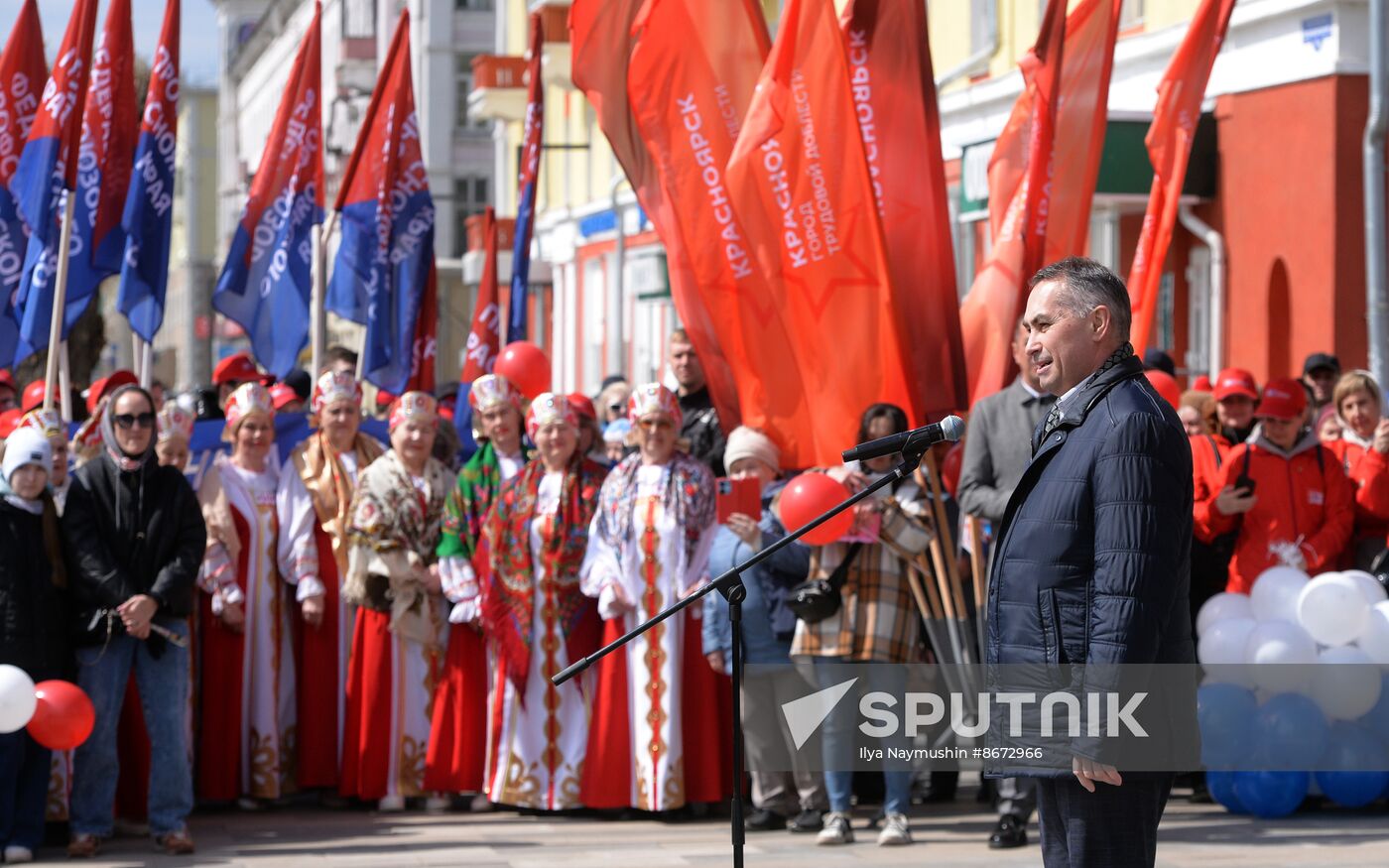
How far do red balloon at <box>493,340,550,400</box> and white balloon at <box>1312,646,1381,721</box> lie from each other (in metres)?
4.35

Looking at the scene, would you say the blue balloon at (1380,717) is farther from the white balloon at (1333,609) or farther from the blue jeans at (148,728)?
the blue jeans at (148,728)

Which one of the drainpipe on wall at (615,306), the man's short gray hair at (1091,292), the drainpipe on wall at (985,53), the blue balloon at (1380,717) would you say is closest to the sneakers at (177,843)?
the blue balloon at (1380,717)

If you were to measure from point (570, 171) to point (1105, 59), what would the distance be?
28.7 m

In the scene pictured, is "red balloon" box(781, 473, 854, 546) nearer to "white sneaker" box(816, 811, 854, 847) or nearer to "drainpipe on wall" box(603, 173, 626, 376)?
"white sneaker" box(816, 811, 854, 847)

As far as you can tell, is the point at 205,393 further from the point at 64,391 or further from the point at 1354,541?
the point at 1354,541

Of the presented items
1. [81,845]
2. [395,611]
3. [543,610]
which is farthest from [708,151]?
[81,845]

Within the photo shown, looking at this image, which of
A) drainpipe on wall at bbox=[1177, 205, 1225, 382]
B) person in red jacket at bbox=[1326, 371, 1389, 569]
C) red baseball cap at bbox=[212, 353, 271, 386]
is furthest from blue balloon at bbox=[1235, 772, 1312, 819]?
drainpipe on wall at bbox=[1177, 205, 1225, 382]

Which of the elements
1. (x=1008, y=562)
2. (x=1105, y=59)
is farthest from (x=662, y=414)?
(x=1008, y=562)

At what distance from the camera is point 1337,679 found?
31.6 ft

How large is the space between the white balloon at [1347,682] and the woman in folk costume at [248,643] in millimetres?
4983

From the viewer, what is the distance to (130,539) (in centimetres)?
926

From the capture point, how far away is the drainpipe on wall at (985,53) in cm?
2172

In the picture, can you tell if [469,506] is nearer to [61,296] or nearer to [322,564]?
[322,564]

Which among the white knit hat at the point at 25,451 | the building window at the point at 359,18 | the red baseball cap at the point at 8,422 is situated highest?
the building window at the point at 359,18
